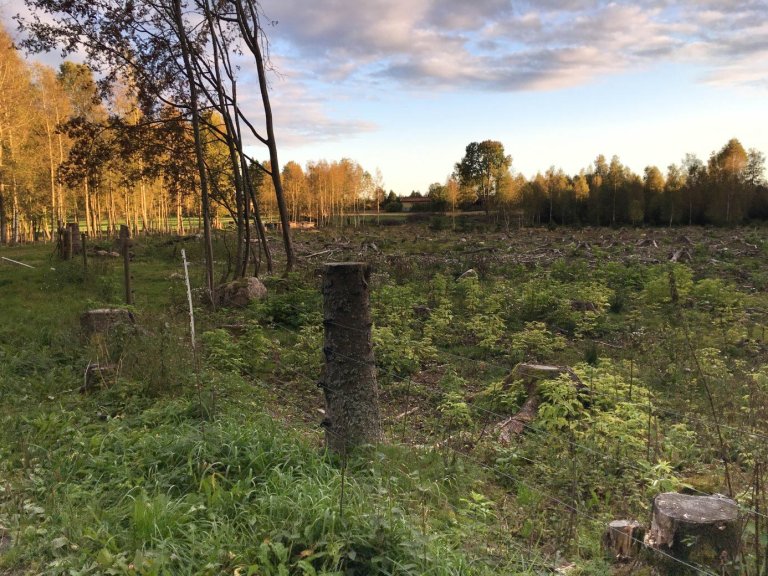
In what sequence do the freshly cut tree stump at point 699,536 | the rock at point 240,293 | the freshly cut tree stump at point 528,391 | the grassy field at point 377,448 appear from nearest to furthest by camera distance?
1. the freshly cut tree stump at point 699,536
2. the grassy field at point 377,448
3. the freshly cut tree stump at point 528,391
4. the rock at point 240,293

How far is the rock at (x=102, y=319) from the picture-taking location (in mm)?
8613

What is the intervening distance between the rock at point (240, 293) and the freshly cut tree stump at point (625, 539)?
10247 mm

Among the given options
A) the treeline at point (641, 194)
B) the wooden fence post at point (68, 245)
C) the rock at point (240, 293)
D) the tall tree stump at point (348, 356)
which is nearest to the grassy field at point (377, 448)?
the tall tree stump at point (348, 356)

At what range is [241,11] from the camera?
14125 mm

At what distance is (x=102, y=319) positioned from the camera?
8.76 m

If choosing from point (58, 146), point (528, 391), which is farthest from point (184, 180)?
point (58, 146)

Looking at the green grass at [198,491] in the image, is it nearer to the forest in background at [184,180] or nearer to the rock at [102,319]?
the rock at [102,319]

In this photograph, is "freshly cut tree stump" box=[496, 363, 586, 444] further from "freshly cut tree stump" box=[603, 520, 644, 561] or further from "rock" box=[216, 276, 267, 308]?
"rock" box=[216, 276, 267, 308]

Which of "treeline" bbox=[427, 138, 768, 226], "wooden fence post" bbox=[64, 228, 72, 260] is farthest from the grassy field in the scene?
"treeline" bbox=[427, 138, 768, 226]

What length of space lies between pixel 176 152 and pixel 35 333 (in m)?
7.92

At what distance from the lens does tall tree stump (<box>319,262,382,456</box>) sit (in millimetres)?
3963

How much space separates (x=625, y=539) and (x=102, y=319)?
27.5ft

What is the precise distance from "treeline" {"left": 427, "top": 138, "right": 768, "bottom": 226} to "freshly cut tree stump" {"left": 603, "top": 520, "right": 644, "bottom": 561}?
50.5m

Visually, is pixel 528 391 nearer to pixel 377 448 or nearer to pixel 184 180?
pixel 377 448
